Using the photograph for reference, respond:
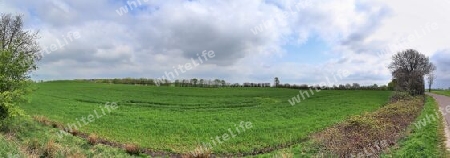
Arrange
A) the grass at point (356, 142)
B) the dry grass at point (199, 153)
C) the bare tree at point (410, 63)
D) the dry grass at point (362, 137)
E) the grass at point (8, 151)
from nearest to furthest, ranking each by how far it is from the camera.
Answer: the grass at point (8, 151), the grass at point (356, 142), the dry grass at point (362, 137), the dry grass at point (199, 153), the bare tree at point (410, 63)

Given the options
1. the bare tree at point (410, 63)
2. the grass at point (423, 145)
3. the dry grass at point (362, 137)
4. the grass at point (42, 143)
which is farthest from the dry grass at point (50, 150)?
the bare tree at point (410, 63)

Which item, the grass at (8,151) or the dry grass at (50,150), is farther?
the dry grass at (50,150)

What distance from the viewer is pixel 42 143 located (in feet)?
56.3

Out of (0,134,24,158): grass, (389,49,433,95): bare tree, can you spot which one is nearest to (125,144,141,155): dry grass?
(0,134,24,158): grass

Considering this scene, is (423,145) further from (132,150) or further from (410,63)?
(410,63)

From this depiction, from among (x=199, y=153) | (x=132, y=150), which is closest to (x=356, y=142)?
(x=199, y=153)

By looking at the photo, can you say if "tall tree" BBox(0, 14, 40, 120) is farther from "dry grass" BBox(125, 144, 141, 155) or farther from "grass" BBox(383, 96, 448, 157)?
"grass" BBox(383, 96, 448, 157)

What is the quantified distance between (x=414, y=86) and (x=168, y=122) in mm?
53817

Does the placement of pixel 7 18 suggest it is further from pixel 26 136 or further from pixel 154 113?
pixel 26 136

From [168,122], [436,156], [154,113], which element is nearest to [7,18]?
[154,113]

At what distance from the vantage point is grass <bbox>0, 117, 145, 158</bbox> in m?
15.8

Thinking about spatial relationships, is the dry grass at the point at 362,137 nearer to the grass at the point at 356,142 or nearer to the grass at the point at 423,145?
the grass at the point at 356,142

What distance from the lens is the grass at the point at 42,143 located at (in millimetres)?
15773

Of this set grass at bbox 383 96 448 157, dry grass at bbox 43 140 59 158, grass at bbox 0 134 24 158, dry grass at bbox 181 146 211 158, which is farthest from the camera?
dry grass at bbox 181 146 211 158
